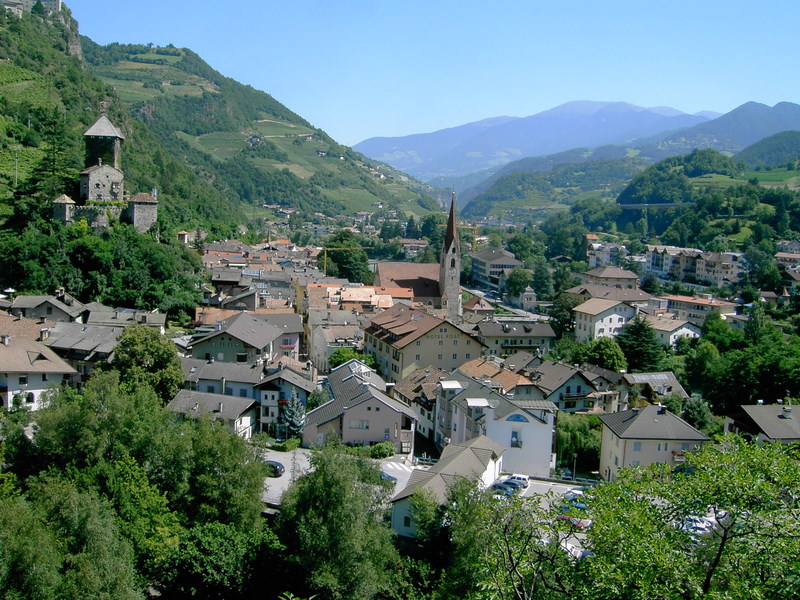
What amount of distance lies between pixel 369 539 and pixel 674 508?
30.7 ft

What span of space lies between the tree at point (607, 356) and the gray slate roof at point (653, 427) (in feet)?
37.2

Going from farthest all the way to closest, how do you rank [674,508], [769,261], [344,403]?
[769,261]
[344,403]
[674,508]

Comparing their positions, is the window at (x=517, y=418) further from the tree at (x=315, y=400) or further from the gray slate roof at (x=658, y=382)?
the gray slate roof at (x=658, y=382)

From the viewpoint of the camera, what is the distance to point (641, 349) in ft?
135

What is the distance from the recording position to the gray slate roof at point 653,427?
25.5 meters

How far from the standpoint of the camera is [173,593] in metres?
19.2

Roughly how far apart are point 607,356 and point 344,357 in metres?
13.7

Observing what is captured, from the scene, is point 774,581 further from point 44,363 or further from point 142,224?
Answer: point 142,224

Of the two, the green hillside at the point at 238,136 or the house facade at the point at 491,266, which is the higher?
the green hillside at the point at 238,136

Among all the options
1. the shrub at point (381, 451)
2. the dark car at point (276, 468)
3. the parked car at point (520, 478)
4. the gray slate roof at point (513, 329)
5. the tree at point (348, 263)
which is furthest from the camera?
the tree at point (348, 263)

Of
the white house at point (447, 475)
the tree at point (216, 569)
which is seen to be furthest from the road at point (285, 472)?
the white house at point (447, 475)

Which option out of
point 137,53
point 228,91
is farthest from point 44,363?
point 137,53

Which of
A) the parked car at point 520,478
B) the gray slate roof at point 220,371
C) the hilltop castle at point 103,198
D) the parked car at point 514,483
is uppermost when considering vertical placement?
the hilltop castle at point 103,198

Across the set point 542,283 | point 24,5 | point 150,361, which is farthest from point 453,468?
point 24,5
